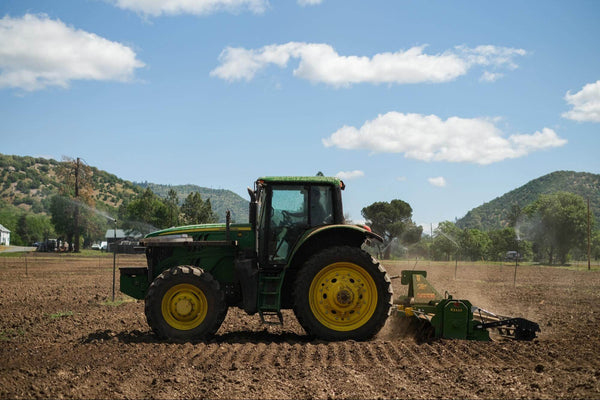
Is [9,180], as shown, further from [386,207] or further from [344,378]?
[344,378]

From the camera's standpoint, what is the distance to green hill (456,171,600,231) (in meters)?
143

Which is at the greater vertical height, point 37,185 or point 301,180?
point 37,185

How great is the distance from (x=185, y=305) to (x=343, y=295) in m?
2.38

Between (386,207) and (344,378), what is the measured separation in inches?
2672

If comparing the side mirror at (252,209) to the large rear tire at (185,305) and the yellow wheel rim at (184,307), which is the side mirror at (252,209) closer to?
the large rear tire at (185,305)

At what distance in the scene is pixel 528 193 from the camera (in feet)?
492

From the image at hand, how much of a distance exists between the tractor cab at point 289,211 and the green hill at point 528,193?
447 ft

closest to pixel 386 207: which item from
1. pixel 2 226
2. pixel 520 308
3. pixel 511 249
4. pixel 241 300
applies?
pixel 511 249

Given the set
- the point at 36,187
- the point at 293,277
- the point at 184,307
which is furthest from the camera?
the point at 36,187

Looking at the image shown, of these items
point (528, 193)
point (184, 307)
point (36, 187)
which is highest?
point (528, 193)

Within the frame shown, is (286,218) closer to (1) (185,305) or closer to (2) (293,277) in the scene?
(2) (293,277)

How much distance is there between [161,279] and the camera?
8.65 m

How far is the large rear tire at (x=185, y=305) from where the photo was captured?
8.63 meters

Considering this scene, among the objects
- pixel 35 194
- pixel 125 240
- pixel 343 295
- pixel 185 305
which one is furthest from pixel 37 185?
pixel 343 295
